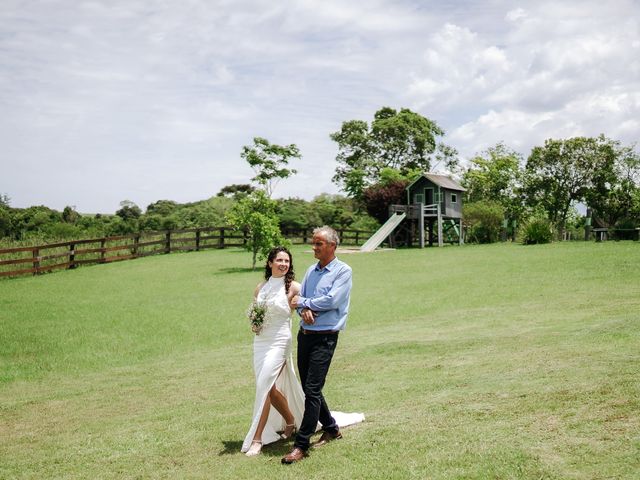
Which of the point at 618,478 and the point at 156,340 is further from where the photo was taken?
the point at 156,340

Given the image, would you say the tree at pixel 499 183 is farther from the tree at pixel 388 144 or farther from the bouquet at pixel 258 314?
the bouquet at pixel 258 314

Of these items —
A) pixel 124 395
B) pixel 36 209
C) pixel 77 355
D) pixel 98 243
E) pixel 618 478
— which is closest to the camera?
pixel 618 478

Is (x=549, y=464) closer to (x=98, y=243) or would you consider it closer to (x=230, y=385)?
(x=230, y=385)

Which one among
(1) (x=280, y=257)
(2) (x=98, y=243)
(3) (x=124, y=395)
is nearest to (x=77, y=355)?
(3) (x=124, y=395)

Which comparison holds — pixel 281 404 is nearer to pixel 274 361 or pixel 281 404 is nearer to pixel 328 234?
pixel 274 361

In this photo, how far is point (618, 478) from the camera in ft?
14.1

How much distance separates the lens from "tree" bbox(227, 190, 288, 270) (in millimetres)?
27516

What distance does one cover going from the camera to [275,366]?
581 centimetres

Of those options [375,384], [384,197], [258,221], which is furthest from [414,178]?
[375,384]

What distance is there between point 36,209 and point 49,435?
2165 inches

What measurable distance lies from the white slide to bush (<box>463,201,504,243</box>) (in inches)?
226

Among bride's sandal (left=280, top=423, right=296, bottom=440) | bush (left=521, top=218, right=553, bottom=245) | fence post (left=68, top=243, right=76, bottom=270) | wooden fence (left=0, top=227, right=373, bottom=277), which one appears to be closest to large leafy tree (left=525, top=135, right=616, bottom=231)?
bush (left=521, top=218, right=553, bottom=245)

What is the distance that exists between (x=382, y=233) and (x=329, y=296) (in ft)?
111

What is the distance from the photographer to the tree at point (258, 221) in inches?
1083
